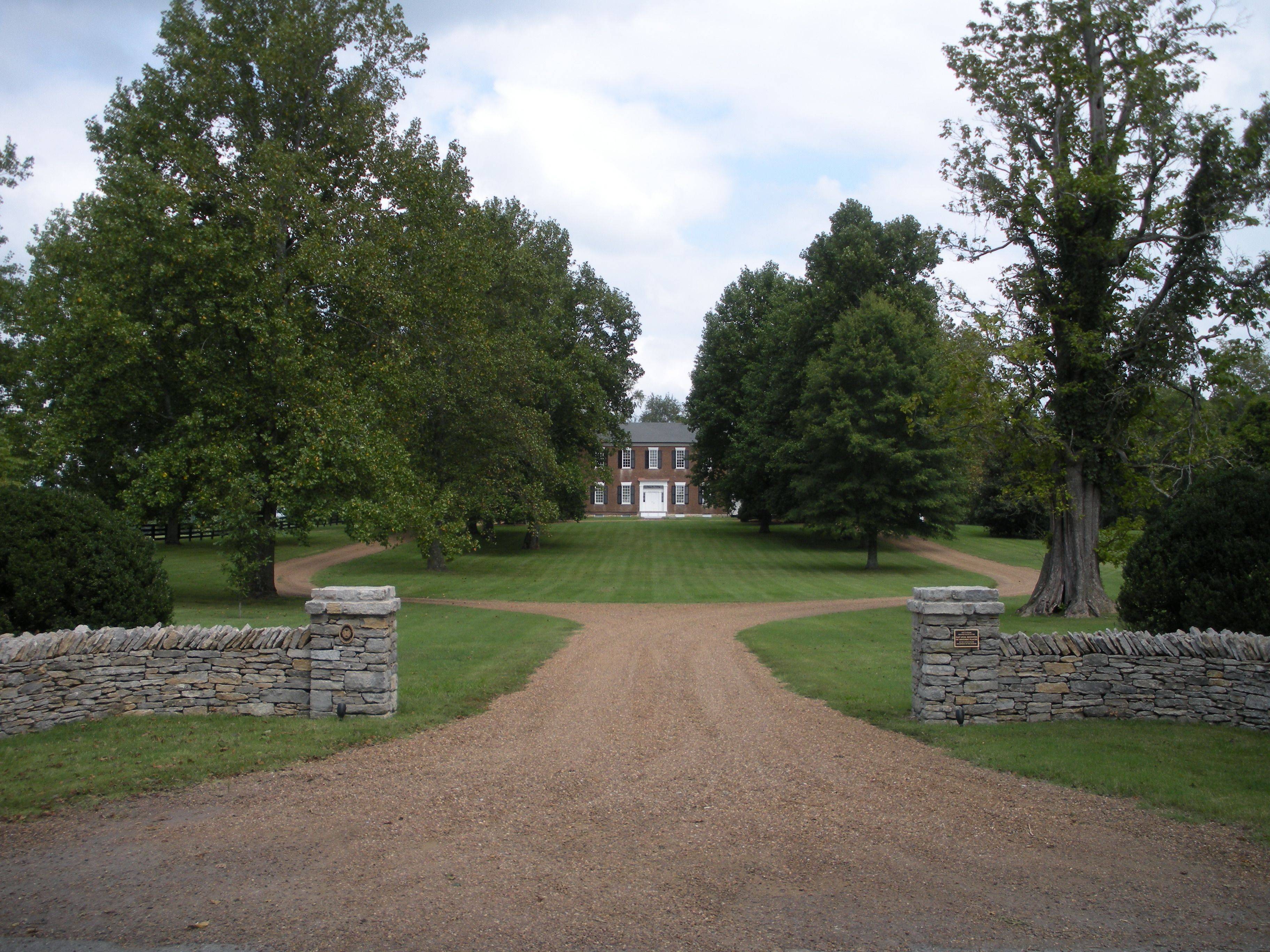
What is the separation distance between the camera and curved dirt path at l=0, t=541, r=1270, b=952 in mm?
4859

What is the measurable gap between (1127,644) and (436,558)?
27.7m

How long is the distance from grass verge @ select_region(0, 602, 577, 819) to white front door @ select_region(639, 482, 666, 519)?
204 ft

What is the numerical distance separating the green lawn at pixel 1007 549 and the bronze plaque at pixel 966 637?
24009 millimetres

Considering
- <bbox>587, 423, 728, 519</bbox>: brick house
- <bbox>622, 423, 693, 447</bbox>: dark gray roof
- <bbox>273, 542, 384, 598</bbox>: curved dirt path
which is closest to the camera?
<bbox>273, 542, 384, 598</bbox>: curved dirt path

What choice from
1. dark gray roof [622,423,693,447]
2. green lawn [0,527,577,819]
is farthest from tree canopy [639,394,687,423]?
green lawn [0,527,577,819]

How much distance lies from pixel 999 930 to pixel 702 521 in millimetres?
58969

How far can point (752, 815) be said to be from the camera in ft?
22.2

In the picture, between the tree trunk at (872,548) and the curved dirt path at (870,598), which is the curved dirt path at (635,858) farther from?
the tree trunk at (872,548)

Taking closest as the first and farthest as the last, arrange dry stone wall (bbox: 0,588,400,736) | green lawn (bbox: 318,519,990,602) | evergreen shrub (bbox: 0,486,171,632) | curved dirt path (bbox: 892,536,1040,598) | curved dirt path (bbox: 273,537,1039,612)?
dry stone wall (bbox: 0,588,400,736), evergreen shrub (bbox: 0,486,171,632), curved dirt path (bbox: 273,537,1039,612), green lawn (bbox: 318,519,990,602), curved dirt path (bbox: 892,536,1040,598)

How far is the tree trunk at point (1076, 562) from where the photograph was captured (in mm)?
20312

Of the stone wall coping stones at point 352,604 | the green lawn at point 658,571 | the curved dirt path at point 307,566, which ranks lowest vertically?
the curved dirt path at point 307,566

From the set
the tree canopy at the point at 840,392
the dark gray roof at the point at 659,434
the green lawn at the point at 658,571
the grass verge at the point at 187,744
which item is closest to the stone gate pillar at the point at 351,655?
the grass verge at the point at 187,744

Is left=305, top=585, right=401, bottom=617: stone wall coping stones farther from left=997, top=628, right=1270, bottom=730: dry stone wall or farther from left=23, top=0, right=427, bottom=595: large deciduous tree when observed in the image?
left=23, top=0, right=427, bottom=595: large deciduous tree

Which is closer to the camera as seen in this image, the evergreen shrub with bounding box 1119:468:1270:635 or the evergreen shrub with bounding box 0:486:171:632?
the evergreen shrub with bounding box 0:486:171:632
